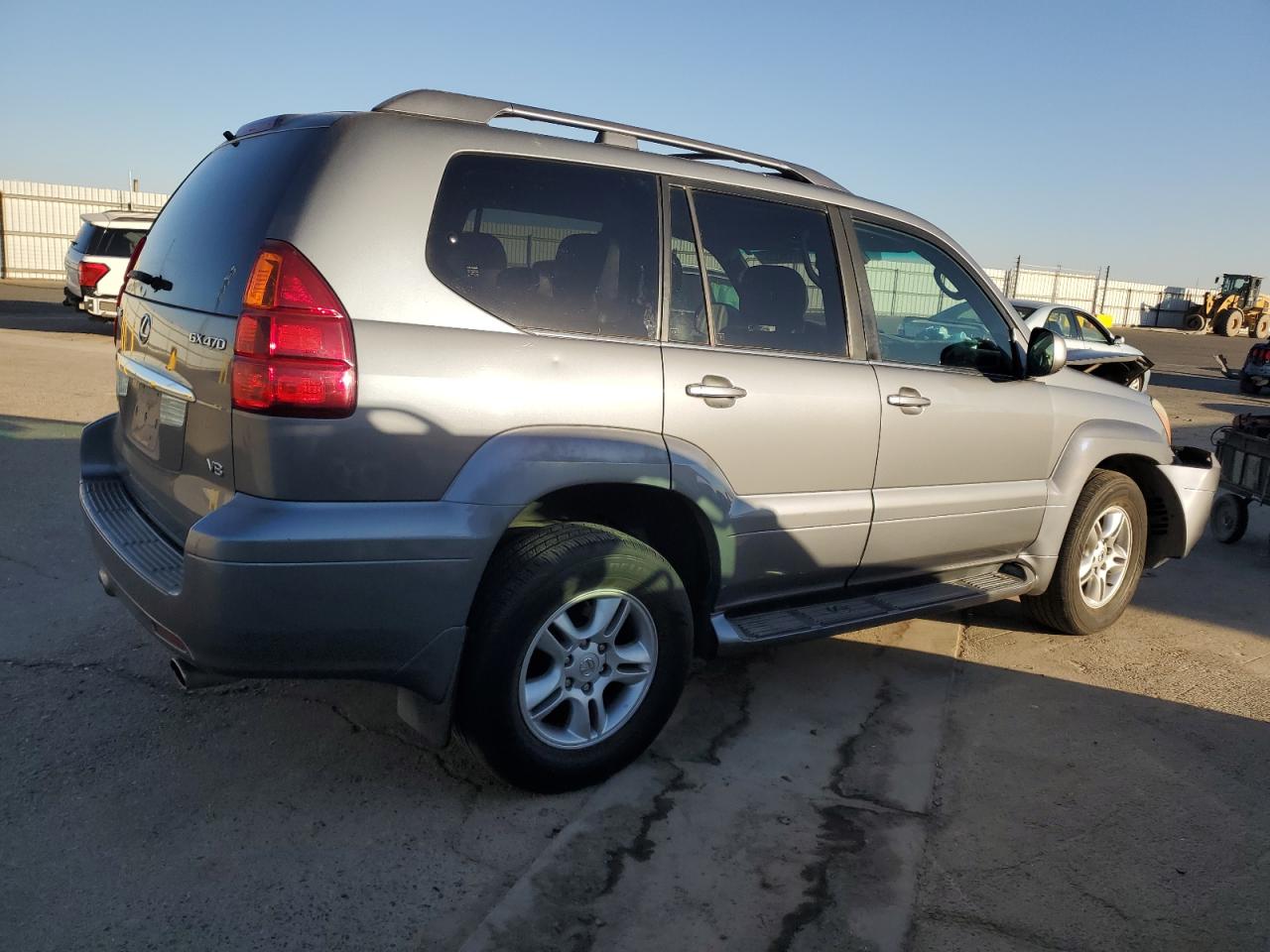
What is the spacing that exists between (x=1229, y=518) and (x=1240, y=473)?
0.51 meters

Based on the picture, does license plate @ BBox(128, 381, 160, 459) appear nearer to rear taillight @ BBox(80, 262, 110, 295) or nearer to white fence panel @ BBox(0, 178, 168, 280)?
rear taillight @ BBox(80, 262, 110, 295)

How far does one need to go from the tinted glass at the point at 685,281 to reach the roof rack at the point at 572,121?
26 cm

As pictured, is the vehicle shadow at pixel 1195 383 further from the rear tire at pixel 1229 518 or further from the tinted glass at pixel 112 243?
the tinted glass at pixel 112 243

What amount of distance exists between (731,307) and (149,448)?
6.24ft

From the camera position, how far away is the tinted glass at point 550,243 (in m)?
2.81

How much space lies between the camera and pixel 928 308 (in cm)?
434

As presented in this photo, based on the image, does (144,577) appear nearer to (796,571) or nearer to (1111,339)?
(796,571)

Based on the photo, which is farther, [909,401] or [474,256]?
[909,401]

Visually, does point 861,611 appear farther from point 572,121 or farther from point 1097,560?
point 572,121

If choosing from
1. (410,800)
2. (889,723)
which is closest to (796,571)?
(889,723)

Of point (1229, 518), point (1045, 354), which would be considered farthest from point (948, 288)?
point (1229, 518)

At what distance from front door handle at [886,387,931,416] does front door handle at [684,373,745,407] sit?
782 millimetres

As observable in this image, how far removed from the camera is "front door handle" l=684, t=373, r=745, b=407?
319 centimetres

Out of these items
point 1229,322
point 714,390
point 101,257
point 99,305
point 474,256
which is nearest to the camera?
point 474,256
